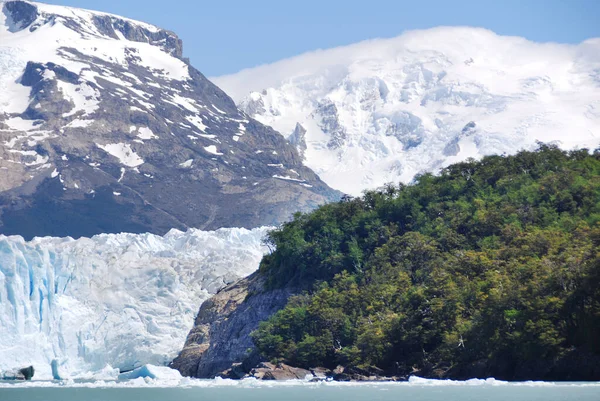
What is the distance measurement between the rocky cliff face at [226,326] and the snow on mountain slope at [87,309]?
412 cm

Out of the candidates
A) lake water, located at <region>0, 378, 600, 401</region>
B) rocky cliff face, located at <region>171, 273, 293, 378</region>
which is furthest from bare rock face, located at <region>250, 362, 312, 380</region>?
rocky cliff face, located at <region>171, 273, 293, 378</region>

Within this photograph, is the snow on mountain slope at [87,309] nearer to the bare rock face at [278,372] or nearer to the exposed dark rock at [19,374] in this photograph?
the exposed dark rock at [19,374]

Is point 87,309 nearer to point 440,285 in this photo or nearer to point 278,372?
point 278,372

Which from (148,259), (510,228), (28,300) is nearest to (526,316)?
(510,228)

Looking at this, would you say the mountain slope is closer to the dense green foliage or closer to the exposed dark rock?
the dense green foliage

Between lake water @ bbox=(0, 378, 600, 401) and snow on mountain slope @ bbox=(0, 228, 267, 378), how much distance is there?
63.9 feet

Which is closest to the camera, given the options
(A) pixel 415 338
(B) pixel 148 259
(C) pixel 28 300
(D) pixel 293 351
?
(A) pixel 415 338

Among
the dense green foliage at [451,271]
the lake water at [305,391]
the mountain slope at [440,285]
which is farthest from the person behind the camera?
the dense green foliage at [451,271]

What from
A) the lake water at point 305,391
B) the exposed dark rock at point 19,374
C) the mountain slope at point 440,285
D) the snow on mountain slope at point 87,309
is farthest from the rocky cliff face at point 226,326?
the exposed dark rock at point 19,374

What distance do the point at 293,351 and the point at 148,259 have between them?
3793cm

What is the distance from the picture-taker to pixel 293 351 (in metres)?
75.6

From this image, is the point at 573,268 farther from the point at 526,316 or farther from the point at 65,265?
the point at 65,265

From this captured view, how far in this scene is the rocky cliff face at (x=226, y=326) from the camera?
282 ft

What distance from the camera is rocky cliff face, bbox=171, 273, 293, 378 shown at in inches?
3381
